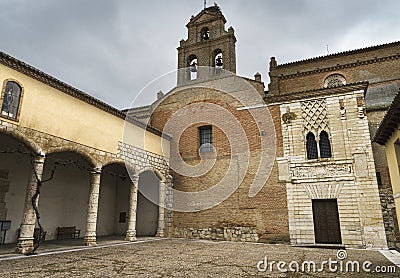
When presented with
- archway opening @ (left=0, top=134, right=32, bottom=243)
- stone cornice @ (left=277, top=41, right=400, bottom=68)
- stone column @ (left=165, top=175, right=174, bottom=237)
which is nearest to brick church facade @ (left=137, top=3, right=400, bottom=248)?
stone column @ (left=165, top=175, right=174, bottom=237)

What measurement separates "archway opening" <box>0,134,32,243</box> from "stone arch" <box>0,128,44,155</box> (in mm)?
1846

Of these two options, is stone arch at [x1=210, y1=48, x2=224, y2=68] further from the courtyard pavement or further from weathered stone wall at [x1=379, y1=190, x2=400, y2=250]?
the courtyard pavement

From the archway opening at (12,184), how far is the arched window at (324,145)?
1022 cm

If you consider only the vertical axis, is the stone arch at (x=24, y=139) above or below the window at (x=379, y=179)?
above

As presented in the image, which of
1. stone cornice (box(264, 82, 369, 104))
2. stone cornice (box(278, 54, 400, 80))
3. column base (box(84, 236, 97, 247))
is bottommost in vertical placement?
column base (box(84, 236, 97, 247))

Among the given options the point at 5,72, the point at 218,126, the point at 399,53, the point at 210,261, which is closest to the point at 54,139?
the point at 5,72

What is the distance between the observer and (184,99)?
14.2 m

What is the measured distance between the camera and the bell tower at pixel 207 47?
1455 centimetres

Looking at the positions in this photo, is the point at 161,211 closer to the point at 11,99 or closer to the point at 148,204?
the point at 148,204

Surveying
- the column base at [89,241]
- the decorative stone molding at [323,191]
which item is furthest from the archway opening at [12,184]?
the decorative stone molding at [323,191]

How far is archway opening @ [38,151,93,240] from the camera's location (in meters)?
10.2

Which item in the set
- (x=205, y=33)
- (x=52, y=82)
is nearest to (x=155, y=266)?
(x=52, y=82)

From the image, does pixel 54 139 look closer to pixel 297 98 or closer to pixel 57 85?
pixel 57 85

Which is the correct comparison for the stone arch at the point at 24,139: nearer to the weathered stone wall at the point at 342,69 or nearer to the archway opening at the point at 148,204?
the archway opening at the point at 148,204
